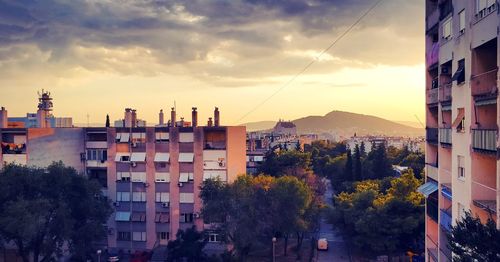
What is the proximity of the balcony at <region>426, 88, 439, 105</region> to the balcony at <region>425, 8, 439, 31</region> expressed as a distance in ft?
11.1

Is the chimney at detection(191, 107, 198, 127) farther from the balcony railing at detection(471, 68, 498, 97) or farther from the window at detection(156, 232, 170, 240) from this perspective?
the balcony railing at detection(471, 68, 498, 97)

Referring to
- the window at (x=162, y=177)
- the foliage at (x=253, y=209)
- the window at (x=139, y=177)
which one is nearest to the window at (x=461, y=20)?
the foliage at (x=253, y=209)

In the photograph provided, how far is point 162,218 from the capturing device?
42.2m

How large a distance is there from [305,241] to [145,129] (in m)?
18.8

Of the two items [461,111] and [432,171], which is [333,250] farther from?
[461,111]

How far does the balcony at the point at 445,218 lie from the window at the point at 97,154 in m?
31.7

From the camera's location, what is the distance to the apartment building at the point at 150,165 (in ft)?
138

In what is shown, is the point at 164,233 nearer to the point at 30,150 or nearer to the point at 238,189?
the point at 238,189

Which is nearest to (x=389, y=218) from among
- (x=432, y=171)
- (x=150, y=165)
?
(x=432, y=171)

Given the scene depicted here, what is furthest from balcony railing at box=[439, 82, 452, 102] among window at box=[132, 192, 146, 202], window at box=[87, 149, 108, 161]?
window at box=[87, 149, 108, 161]

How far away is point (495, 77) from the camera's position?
54.9ft

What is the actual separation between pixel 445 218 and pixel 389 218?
42.9 feet

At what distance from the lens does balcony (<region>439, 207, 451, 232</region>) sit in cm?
2152

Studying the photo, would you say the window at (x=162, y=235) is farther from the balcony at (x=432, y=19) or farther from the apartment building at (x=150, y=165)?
the balcony at (x=432, y=19)
